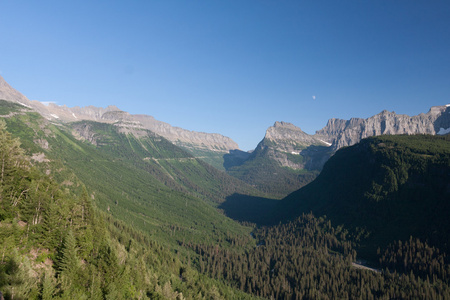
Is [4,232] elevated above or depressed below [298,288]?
above

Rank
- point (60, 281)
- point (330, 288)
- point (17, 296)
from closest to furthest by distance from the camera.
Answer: point (17, 296)
point (60, 281)
point (330, 288)

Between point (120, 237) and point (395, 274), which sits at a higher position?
point (395, 274)

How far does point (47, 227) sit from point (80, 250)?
12.9 metres

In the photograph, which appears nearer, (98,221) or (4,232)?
(4,232)

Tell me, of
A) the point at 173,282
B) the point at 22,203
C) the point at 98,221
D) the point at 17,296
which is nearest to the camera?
the point at 17,296

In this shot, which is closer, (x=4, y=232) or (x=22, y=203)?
(x=4, y=232)

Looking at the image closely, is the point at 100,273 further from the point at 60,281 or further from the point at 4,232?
the point at 4,232

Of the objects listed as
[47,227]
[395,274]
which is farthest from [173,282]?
[395,274]

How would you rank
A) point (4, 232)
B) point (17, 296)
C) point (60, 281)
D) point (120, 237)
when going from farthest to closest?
point (120, 237), point (4, 232), point (60, 281), point (17, 296)

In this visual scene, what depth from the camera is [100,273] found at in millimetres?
61375

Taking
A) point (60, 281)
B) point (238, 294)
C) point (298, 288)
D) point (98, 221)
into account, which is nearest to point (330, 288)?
point (298, 288)

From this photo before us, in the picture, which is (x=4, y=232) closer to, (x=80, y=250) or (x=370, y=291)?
(x=80, y=250)

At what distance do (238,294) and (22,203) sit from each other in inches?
5660

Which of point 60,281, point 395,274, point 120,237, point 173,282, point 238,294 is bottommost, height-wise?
point 238,294
